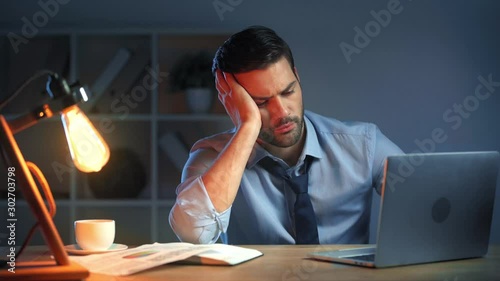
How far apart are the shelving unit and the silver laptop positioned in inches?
84.9

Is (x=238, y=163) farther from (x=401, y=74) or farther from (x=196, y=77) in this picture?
(x=401, y=74)

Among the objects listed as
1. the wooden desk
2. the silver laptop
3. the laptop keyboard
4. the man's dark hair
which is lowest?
the wooden desk

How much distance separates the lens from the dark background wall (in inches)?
153

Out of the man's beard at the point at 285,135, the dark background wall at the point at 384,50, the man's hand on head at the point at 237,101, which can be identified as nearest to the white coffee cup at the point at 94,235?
the man's hand on head at the point at 237,101

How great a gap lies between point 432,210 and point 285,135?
0.91 meters

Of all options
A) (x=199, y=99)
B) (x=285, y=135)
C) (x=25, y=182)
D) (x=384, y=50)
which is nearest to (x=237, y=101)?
(x=285, y=135)

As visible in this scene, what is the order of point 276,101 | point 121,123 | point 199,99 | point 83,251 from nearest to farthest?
point 83,251
point 276,101
point 199,99
point 121,123

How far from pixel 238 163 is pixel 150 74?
174 cm

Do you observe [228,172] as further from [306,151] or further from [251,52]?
[251,52]

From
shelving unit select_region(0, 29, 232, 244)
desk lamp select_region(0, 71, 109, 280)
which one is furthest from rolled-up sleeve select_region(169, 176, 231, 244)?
shelving unit select_region(0, 29, 232, 244)

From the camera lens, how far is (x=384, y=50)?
3912 millimetres

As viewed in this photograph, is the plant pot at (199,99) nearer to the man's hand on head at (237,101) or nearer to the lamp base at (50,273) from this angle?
the man's hand on head at (237,101)

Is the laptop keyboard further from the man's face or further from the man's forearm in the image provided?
the man's face

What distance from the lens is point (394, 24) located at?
3.92 metres
